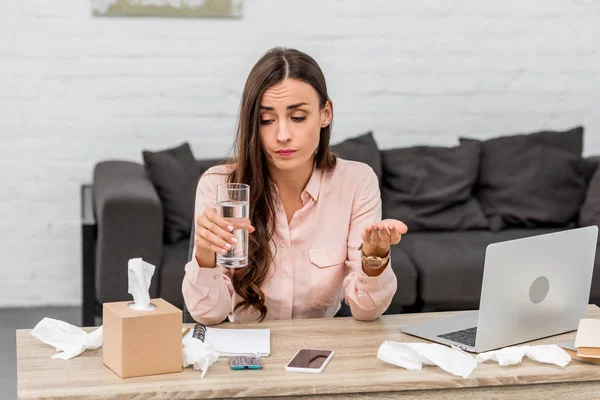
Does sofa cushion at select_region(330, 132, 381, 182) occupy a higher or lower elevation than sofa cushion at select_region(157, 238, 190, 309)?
higher

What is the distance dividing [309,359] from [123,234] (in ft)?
5.76

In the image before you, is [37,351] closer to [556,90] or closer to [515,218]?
[515,218]

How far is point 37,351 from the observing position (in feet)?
5.99

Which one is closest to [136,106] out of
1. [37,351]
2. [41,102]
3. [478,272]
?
[41,102]

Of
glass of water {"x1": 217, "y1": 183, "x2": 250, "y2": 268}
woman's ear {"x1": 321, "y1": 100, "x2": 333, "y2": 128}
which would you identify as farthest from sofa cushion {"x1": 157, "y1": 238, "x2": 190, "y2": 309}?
glass of water {"x1": 217, "y1": 183, "x2": 250, "y2": 268}

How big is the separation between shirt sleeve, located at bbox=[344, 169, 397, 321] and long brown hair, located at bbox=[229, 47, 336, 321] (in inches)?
8.1

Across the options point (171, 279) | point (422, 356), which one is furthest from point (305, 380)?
point (171, 279)

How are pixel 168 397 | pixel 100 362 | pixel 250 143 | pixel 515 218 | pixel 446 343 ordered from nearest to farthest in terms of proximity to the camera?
pixel 168 397 < pixel 100 362 < pixel 446 343 < pixel 250 143 < pixel 515 218

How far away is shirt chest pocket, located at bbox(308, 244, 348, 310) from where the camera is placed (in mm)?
2275

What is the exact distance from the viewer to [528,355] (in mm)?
1853

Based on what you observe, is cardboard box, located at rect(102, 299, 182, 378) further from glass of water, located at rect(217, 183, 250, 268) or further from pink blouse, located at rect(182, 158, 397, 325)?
pink blouse, located at rect(182, 158, 397, 325)

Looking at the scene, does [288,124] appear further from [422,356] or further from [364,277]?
[422,356]

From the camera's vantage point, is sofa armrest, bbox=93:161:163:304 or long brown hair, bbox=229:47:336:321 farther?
sofa armrest, bbox=93:161:163:304

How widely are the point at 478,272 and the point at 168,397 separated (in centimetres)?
215
